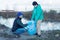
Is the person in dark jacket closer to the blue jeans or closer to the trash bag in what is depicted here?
the blue jeans

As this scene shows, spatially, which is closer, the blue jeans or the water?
the blue jeans

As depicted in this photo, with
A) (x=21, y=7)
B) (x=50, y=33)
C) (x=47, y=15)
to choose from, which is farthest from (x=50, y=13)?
(x=50, y=33)

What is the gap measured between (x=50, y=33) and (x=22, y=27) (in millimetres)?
1093

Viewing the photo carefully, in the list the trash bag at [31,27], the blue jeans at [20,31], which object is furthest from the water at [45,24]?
the blue jeans at [20,31]

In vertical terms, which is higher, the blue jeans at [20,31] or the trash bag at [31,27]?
the trash bag at [31,27]

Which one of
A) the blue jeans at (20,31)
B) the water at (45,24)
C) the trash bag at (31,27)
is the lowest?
the water at (45,24)

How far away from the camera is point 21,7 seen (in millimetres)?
14023

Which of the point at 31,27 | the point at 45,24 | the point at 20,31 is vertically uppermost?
the point at 31,27

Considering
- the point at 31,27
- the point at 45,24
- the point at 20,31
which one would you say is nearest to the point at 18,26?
the point at 20,31

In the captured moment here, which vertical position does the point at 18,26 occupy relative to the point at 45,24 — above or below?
above

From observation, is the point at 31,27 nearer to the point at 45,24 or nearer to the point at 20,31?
the point at 20,31

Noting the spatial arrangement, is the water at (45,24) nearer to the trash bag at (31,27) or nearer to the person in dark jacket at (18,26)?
the trash bag at (31,27)

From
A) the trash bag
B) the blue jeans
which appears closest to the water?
the trash bag

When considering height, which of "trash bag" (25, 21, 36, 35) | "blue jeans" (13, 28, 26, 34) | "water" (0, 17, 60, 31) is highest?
"trash bag" (25, 21, 36, 35)
